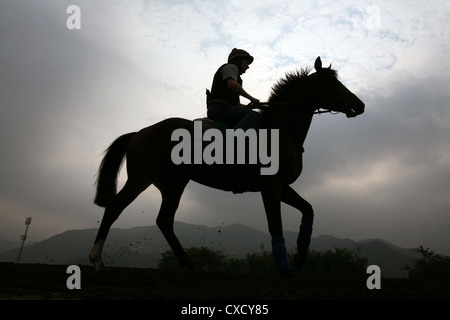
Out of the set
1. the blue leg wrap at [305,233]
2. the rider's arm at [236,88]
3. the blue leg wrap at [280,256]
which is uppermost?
the rider's arm at [236,88]

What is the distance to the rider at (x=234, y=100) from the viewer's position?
514 centimetres

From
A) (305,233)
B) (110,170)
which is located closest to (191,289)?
(305,233)

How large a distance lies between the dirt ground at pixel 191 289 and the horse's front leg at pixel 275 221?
43 cm

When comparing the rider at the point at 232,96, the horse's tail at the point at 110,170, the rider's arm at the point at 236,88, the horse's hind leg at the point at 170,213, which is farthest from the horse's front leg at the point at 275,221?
the horse's tail at the point at 110,170

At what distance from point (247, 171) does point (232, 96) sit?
4.69 ft

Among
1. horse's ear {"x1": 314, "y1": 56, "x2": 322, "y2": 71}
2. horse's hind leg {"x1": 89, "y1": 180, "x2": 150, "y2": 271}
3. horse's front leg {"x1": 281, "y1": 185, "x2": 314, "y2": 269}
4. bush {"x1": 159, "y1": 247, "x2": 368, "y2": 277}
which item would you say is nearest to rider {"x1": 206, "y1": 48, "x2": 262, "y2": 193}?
horse's front leg {"x1": 281, "y1": 185, "x2": 314, "y2": 269}

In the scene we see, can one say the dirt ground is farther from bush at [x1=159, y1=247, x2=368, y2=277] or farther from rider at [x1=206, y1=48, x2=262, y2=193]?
bush at [x1=159, y1=247, x2=368, y2=277]

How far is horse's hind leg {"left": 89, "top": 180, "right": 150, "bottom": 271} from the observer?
15.4 feet

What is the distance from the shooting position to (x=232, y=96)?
5.55m

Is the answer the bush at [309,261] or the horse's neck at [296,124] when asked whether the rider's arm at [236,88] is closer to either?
the horse's neck at [296,124]

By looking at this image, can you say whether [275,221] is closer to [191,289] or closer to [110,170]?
[191,289]
